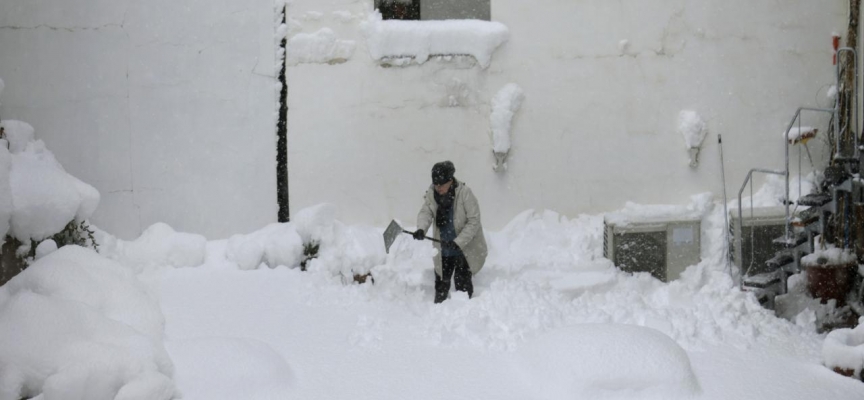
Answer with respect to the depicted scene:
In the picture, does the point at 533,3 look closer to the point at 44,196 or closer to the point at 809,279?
the point at 809,279

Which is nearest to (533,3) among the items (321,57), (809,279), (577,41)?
(577,41)

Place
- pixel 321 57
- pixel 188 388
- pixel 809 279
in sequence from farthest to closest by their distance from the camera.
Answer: pixel 321 57
pixel 809 279
pixel 188 388

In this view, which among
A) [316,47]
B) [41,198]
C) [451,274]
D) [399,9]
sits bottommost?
[451,274]

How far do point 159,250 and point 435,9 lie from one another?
410cm

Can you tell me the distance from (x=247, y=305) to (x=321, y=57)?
3108 millimetres

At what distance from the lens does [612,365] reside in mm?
6156

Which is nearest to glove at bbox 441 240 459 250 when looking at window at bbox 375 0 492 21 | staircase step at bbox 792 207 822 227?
window at bbox 375 0 492 21

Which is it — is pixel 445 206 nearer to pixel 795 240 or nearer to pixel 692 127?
pixel 692 127

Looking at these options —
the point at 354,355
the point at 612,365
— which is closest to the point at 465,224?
the point at 354,355

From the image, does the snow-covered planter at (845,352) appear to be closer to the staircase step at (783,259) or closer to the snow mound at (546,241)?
the staircase step at (783,259)

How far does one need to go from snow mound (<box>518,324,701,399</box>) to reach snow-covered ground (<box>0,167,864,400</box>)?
1 centimetres

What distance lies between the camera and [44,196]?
7.49 m

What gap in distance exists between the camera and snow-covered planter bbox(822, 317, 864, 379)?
21.6 ft

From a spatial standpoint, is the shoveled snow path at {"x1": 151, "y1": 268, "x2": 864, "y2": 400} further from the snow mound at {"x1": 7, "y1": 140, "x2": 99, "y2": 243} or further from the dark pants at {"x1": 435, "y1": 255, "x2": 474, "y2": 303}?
the snow mound at {"x1": 7, "y1": 140, "x2": 99, "y2": 243}
